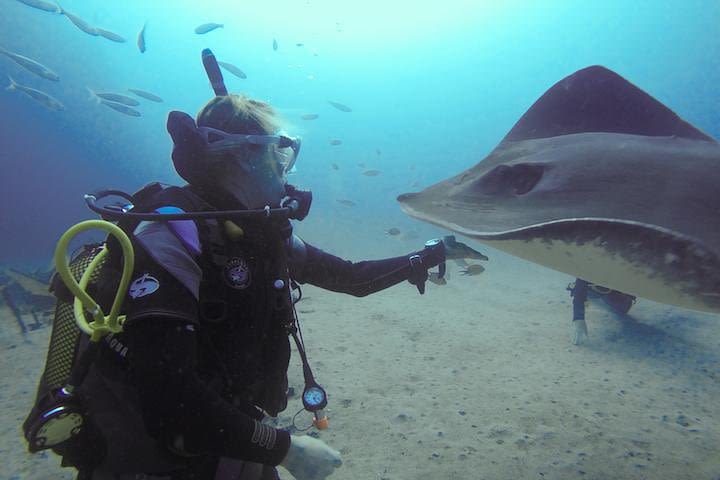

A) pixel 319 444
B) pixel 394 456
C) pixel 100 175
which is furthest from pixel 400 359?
pixel 100 175

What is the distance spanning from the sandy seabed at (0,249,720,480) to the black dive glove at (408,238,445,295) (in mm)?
1601

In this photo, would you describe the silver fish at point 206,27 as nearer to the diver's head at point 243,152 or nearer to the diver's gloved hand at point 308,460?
the diver's head at point 243,152

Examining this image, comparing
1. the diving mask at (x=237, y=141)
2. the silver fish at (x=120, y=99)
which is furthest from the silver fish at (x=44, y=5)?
the diving mask at (x=237, y=141)

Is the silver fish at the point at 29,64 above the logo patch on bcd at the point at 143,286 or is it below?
above

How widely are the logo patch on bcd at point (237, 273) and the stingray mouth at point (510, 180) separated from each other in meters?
1.49

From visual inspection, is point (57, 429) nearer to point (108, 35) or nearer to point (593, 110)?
point (593, 110)

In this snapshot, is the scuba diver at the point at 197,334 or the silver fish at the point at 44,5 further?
the silver fish at the point at 44,5

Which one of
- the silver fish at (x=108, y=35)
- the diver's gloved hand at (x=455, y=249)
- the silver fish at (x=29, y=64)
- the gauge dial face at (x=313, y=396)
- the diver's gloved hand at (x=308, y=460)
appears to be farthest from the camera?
the silver fish at (x=108, y=35)

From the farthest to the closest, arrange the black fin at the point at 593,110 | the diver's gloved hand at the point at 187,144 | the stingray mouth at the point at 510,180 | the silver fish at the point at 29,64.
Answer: the silver fish at the point at 29,64 → the black fin at the point at 593,110 → the stingray mouth at the point at 510,180 → the diver's gloved hand at the point at 187,144

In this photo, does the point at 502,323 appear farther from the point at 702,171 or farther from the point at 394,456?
the point at 702,171

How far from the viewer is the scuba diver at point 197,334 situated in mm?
1383

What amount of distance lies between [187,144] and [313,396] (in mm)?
1888

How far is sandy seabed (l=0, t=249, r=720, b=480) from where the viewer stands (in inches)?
122

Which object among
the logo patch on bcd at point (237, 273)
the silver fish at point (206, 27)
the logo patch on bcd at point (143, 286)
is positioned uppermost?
the silver fish at point (206, 27)
